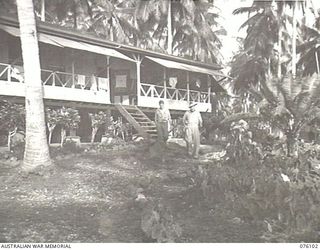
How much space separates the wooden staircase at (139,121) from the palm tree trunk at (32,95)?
6.10ft

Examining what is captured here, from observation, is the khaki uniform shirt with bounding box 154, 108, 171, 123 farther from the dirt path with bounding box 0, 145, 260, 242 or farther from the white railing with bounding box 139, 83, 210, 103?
the white railing with bounding box 139, 83, 210, 103

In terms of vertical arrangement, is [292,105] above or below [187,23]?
below

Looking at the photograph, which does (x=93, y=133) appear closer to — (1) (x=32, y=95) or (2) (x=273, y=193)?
(1) (x=32, y=95)

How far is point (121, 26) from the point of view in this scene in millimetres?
23797

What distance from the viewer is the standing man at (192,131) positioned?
21.8 ft

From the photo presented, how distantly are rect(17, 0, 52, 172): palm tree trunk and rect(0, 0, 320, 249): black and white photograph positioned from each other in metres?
0.01

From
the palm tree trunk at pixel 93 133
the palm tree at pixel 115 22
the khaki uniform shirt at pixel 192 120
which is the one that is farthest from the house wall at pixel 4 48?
the palm tree at pixel 115 22

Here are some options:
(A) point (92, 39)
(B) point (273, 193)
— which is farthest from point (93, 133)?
(B) point (273, 193)

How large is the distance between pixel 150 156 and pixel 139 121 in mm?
1687

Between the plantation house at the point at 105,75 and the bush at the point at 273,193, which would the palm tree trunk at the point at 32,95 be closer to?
the plantation house at the point at 105,75

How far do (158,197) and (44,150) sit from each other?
1.97m

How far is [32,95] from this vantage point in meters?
5.64

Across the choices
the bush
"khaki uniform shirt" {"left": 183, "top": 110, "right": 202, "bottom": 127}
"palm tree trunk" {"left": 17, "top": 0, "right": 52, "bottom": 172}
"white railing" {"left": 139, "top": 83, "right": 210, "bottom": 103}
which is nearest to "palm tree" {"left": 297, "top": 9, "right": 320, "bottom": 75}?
"white railing" {"left": 139, "top": 83, "right": 210, "bottom": 103}

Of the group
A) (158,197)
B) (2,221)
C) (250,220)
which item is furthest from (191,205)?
(2,221)
